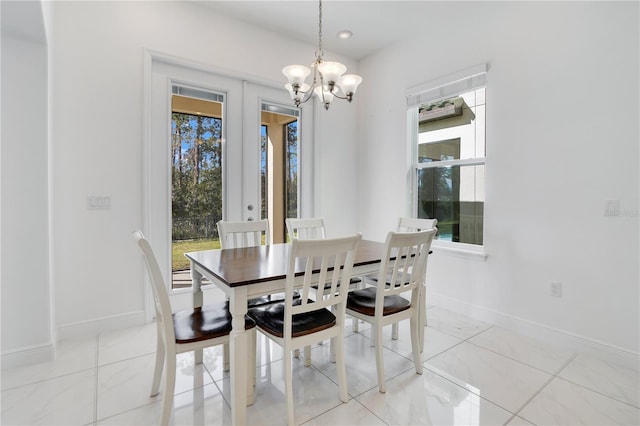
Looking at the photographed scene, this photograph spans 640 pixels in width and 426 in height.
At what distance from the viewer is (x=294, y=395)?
6.02 ft

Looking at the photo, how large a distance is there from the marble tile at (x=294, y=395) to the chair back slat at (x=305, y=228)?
1116 mm

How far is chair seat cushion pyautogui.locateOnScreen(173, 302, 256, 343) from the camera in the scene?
1574 millimetres

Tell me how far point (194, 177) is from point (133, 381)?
5.95 ft

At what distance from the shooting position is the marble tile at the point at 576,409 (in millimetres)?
1625

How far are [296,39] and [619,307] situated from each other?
3768 millimetres

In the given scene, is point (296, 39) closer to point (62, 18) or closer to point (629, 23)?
point (62, 18)

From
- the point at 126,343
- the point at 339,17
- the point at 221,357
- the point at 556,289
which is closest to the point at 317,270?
the point at 221,357

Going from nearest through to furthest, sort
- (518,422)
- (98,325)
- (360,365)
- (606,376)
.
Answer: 1. (518,422)
2. (606,376)
3. (360,365)
4. (98,325)

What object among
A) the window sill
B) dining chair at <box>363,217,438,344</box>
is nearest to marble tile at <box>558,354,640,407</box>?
dining chair at <box>363,217,438,344</box>

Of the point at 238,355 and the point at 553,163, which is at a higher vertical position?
the point at 553,163

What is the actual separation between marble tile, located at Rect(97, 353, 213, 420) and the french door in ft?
3.28

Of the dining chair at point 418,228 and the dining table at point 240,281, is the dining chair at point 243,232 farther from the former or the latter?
the dining chair at point 418,228

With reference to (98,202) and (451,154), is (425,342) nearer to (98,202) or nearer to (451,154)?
(451,154)

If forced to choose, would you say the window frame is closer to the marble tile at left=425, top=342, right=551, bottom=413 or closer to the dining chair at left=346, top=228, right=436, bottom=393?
the marble tile at left=425, top=342, right=551, bottom=413
